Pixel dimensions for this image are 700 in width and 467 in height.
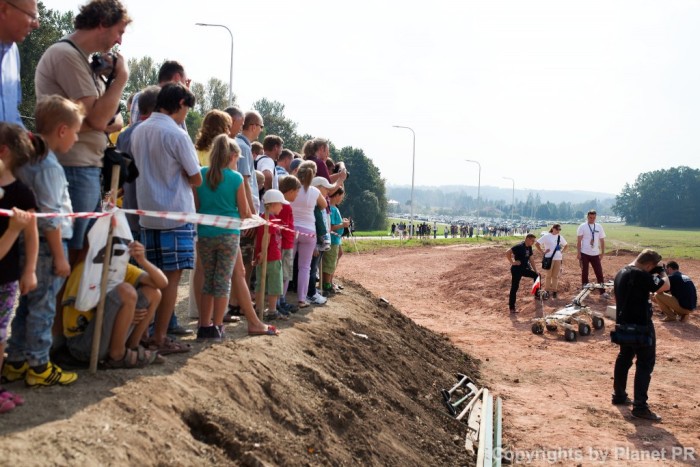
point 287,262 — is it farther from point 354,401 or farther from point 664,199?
point 664,199

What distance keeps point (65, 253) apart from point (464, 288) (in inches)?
774

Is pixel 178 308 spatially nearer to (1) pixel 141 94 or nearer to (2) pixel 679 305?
(1) pixel 141 94

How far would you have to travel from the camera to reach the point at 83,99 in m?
5.40

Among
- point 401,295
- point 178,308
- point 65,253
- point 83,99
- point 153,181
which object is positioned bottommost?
point 401,295

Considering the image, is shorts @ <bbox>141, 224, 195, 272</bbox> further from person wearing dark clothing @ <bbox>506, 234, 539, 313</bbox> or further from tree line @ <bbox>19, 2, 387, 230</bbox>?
tree line @ <bbox>19, 2, 387, 230</bbox>

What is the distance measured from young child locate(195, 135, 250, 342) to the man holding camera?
154 centimetres

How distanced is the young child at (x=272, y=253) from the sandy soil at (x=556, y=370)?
341 cm

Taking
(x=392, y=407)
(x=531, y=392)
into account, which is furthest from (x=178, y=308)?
(x=531, y=392)

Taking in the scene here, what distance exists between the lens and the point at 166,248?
20.9ft

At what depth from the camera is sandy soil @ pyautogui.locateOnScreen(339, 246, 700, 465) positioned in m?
9.07

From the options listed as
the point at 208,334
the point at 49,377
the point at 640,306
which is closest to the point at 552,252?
the point at 640,306

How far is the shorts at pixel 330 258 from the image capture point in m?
12.1

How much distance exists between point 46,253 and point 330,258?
7.56m

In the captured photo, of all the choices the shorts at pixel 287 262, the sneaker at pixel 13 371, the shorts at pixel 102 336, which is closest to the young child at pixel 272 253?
the shorts at pixel 287 262
